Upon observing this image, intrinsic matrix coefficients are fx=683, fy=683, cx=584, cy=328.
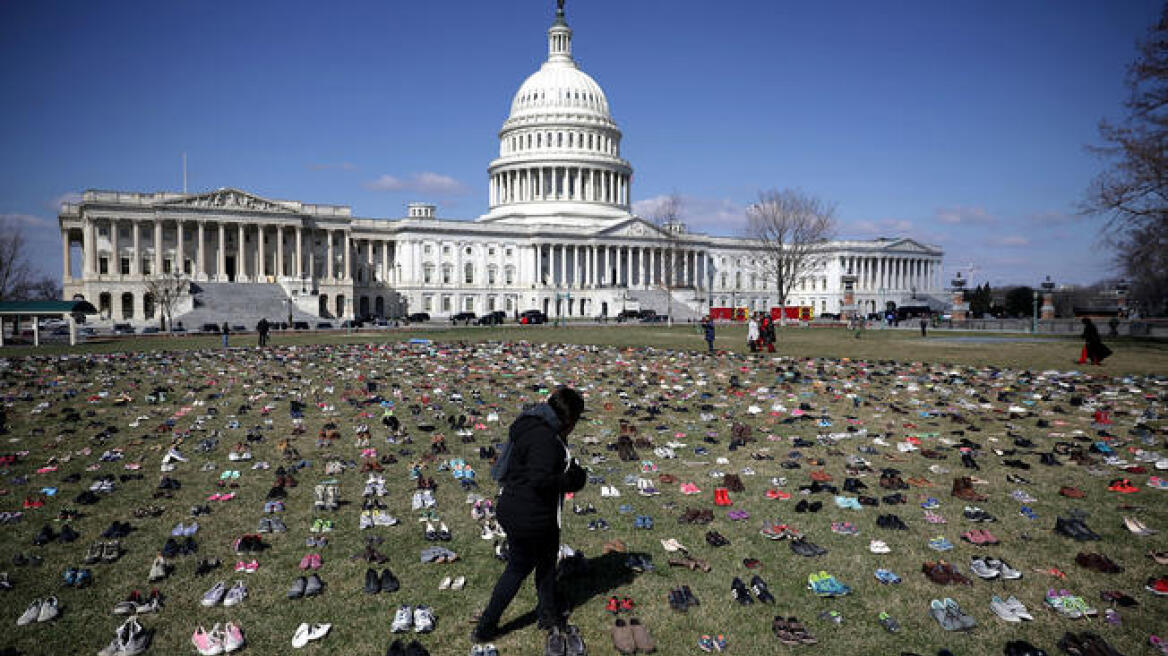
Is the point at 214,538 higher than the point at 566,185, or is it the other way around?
the point at 566,185

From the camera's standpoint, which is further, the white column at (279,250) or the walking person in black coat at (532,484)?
the white column at (279,250)

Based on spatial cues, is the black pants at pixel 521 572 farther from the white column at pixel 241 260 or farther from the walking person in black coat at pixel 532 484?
the white column at pixel 241 260

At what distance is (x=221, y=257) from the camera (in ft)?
303

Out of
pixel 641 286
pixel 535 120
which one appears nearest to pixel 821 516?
pixel 641 286

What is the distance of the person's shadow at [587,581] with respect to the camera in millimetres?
6406

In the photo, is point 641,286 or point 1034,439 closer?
point 1034,439

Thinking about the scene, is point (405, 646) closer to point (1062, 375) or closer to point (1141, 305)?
point (1062, 375)

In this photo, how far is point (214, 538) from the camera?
8172mm

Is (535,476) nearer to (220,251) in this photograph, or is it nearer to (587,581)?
(587,581)

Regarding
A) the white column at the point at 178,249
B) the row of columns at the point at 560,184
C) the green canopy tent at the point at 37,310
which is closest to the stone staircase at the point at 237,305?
the white column at the point at 178,249

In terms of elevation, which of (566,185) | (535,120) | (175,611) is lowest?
(175,611)

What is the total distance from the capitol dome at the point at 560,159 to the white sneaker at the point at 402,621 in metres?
118

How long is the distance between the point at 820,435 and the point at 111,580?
11316mm

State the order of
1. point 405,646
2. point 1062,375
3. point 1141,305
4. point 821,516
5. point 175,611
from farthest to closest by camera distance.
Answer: point 1141,305 < point 1062,375 < point 821,516 < point 175,611 < point 405,646
